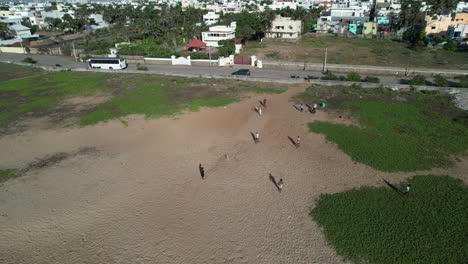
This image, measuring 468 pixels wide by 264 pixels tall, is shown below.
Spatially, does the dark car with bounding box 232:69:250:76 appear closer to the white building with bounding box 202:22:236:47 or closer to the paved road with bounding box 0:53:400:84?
the paved road with bounding box 0:53:400:84

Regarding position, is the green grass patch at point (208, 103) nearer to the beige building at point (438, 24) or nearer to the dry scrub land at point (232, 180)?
the dry scrub land at point (232, 180)

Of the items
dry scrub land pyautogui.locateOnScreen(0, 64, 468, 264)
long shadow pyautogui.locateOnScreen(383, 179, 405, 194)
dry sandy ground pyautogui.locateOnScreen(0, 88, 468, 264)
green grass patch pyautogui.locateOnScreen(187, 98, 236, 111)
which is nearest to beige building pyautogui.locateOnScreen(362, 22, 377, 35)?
dry scrub land pyautogui.locateOnScreen(0, 64, 468, 264)

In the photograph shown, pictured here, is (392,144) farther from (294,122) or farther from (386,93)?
(386,93)

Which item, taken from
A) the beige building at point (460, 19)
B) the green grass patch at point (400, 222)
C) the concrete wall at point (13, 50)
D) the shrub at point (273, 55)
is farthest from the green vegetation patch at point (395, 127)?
the concrete wall at point (13, 50)

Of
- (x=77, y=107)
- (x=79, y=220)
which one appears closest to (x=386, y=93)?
(x=79, y=220)

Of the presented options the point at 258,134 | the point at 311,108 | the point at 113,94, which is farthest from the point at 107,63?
the point at 311,108
